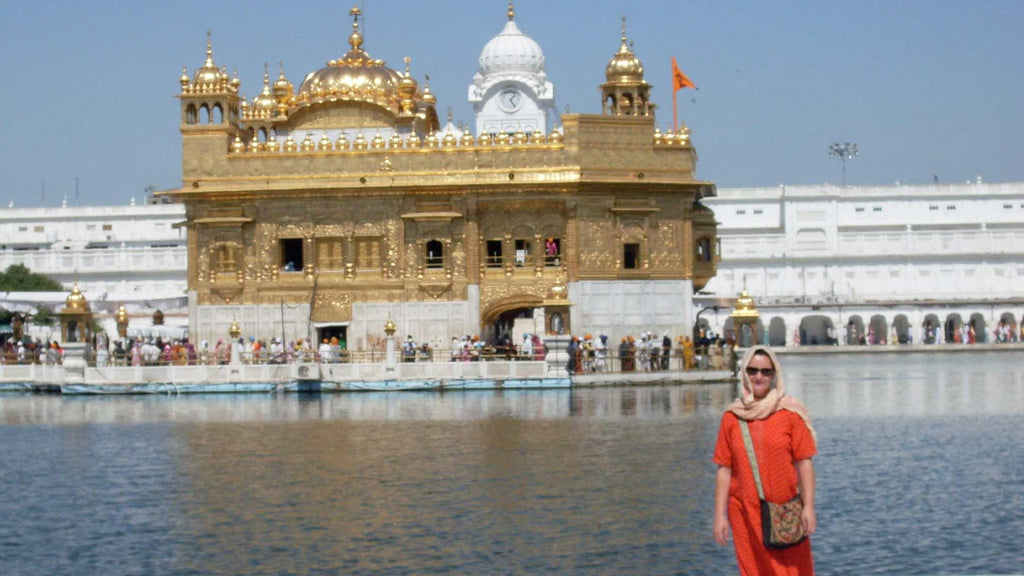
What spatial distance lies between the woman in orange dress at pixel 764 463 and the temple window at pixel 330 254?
32.8 m

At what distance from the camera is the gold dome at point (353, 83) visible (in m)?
44.4

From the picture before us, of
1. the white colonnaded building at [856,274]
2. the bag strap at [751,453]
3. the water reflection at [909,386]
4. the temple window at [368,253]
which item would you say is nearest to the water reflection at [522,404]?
the water reflection at [909,386]

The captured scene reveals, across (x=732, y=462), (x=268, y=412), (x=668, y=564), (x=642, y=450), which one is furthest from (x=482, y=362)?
(x=732, y=462)

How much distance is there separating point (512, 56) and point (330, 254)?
108ft

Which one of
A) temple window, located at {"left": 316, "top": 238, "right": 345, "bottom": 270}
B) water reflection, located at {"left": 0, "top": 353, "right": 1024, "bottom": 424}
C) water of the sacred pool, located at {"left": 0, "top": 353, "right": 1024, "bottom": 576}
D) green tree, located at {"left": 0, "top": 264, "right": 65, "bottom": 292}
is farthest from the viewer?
green tree, located at {"left": 0, "top": 264, "right": 65, "bottom": 292}

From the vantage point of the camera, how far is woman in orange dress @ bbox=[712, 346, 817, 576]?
9.11m

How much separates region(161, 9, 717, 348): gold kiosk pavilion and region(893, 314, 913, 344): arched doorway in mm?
40871

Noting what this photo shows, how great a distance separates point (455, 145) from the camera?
41281 millimetres

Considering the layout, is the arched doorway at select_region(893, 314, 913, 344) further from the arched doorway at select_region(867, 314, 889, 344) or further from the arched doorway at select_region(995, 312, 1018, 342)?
the arched doorway at select_region(995, 312, 1018, 342)

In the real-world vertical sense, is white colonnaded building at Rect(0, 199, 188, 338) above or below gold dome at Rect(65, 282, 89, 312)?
above

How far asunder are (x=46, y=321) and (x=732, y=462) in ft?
173

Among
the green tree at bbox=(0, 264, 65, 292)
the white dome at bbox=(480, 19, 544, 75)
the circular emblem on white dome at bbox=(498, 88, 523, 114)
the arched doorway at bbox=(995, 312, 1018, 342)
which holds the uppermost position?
the white dome at bbox=(480, 19, 544, 75)

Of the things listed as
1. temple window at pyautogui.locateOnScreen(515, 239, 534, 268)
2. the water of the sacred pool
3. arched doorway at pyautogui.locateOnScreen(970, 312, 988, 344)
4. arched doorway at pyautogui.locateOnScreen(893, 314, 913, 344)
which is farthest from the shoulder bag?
arched doorway at pyautogui.locateOnScreen(893, 314, 913, 344)

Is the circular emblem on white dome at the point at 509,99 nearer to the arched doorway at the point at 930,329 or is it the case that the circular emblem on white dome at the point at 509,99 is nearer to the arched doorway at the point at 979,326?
the arched doorway at the point at 930,329
